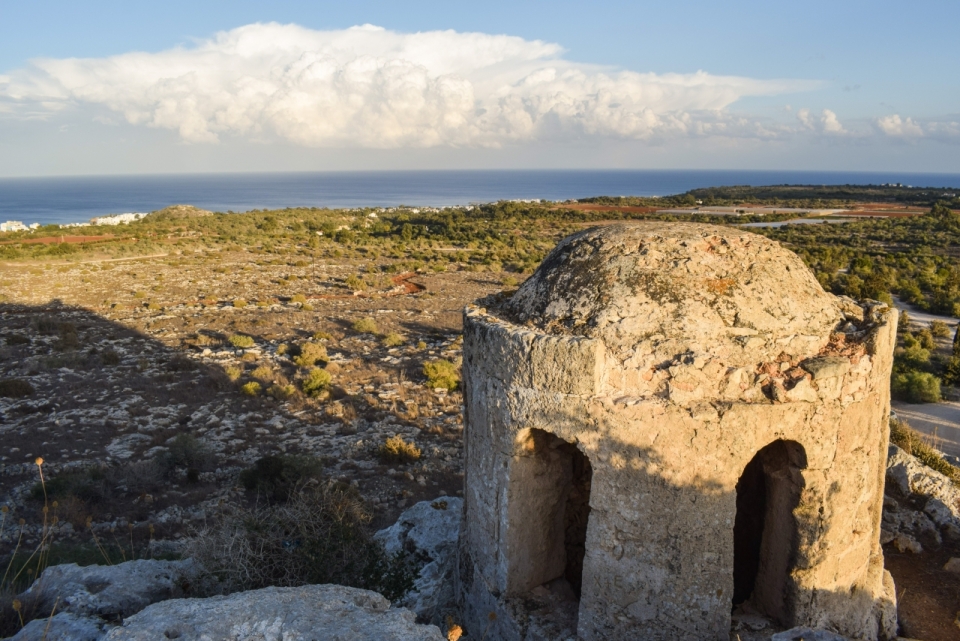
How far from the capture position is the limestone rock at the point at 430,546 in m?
6.17

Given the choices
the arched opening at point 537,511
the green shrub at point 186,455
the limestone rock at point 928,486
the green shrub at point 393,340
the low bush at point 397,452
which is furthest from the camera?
the green shrub at point 393,340

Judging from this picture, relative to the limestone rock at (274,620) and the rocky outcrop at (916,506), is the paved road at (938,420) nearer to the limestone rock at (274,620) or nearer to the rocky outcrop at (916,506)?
the rocky outcrop at (916,506)

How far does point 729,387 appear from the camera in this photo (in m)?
4.30

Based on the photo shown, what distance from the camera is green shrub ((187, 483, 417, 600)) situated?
5.94 meters

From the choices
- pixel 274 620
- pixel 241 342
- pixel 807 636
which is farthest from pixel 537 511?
pixel 241 342

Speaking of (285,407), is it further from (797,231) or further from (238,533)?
(797,231)

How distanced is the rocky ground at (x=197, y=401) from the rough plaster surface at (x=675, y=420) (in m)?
5.07

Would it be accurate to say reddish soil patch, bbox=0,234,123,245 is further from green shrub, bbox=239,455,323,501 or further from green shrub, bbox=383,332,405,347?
green shrub, bbox=239,455,323,501

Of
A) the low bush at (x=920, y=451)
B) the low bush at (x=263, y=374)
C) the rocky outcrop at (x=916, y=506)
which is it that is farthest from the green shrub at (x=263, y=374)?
the low bush at (x=920, y=451)

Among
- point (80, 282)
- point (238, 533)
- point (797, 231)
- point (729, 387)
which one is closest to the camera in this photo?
point (729, 387)

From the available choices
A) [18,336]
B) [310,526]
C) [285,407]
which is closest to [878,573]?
[310,526]

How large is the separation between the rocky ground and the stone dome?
5812mm

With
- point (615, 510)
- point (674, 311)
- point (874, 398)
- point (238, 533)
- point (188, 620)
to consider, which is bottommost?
point (238, 533)

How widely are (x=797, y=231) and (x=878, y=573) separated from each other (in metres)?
44.8
